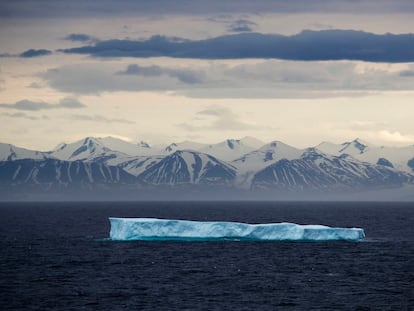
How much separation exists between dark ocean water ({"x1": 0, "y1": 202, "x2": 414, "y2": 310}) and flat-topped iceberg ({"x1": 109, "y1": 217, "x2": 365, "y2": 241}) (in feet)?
Answer: 3.71

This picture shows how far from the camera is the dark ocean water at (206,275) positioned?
184 feet

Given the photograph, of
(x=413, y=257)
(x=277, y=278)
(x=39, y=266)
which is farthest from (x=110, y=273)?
(x=413, y=257)

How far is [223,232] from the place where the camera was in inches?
3863

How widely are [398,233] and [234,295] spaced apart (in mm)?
64074

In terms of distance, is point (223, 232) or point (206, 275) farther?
point (223, 232)

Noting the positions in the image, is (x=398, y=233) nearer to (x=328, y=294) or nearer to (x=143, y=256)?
(x=143, y=256)

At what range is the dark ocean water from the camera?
184ft

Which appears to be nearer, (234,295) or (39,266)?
(234,295)

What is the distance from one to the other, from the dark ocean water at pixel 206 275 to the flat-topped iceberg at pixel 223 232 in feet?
3.71

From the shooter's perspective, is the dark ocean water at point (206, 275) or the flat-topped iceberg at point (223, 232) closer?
the dark ocean water at point (206, 275)

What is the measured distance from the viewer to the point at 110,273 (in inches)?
2763

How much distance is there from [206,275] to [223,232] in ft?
94.7

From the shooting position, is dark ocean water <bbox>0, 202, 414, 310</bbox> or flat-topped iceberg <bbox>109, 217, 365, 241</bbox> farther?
flat-topped iceberg <bbox>109, 217, 365, 241</bbox>

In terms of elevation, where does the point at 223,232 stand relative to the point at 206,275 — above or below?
below
